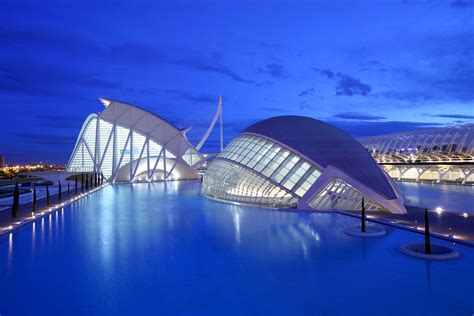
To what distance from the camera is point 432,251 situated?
36.9ft

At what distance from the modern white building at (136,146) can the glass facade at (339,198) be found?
32.1 m

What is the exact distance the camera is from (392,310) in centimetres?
717

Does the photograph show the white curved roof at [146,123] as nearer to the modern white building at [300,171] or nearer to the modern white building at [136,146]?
the modern white building at [136,146]

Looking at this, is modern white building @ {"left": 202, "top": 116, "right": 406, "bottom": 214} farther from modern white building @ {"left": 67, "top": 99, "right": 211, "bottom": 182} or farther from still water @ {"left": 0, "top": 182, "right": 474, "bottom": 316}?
modern white building @ {"left": 67, "top": 99, "right": 211, "bottom": 182}

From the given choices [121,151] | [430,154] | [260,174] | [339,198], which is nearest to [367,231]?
[339,198]

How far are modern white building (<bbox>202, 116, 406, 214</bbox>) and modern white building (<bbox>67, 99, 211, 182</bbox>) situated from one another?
23.3m

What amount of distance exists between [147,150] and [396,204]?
3575cm

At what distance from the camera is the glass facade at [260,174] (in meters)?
21.2

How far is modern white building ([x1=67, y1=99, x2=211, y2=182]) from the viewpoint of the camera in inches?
1886

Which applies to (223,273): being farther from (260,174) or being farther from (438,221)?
(260,174)

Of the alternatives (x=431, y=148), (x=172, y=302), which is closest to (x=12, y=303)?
(x=172, y=302)

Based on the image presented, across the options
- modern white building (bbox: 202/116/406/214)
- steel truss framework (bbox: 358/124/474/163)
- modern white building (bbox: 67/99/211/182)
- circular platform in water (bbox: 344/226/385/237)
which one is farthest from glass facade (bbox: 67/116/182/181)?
circular platform in water (bbox: 344/226/385/237)

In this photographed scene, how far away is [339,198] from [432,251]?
29.8 feet

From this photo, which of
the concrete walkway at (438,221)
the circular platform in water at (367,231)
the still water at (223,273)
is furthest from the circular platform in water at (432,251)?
the circular platform in water at (367,231)
